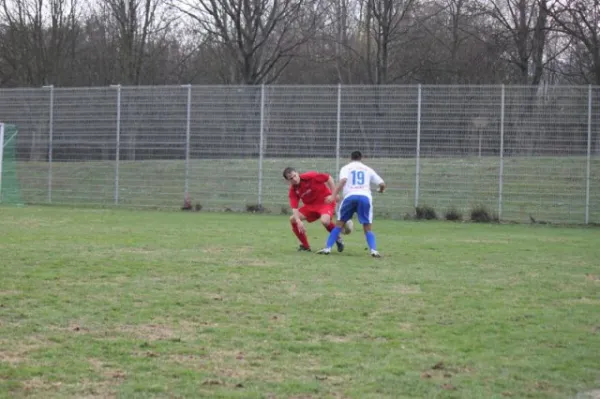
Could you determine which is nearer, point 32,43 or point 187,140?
point 187,140

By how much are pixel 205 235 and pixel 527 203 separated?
28.7 feet

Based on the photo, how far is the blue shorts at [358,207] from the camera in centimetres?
1305

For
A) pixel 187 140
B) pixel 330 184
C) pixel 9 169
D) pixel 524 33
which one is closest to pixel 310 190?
pixel 330 184

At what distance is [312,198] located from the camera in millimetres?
13891

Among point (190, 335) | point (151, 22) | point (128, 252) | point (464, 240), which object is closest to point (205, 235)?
point (128, 252)

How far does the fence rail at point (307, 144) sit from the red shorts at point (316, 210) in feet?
27.2

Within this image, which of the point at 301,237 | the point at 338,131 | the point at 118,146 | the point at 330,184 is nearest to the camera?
the point at 301,237

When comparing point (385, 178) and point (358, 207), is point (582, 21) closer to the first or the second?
point (385, 178)

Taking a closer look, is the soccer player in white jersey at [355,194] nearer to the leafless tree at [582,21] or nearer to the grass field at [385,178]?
the grass field at [385,178]

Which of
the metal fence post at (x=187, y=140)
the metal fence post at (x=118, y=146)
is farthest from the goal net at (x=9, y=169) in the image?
the metal fence post at (x=187, y=140)

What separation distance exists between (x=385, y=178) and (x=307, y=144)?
2.10 metres

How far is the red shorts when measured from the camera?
1375cm

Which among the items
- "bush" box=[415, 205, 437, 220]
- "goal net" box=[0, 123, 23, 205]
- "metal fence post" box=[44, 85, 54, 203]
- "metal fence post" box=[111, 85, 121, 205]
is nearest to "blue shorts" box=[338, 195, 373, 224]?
"bush" box=[415, 205, 437, 220]

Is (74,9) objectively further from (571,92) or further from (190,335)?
(190,335)
